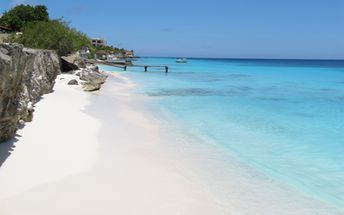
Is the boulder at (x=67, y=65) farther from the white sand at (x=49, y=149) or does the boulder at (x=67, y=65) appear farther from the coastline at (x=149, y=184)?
the coastline at (x=149, y=184)

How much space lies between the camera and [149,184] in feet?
22.8

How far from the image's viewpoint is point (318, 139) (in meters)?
11.8

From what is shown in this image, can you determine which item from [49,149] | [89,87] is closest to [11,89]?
[49,149]

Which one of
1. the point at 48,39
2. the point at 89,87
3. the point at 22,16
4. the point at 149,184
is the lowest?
the point at 149,184

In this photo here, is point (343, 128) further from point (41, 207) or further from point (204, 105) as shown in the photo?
point (41, 207)

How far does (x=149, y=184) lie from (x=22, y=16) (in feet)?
196

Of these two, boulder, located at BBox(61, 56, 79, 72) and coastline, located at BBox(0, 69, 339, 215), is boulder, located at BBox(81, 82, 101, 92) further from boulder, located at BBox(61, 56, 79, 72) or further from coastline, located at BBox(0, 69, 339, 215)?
coastline, located at BBox(0, 69, 339, 215)

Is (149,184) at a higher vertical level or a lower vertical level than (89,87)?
lower

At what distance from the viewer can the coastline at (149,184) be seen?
5859 mm

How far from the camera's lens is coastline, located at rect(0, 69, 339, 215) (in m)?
5.86

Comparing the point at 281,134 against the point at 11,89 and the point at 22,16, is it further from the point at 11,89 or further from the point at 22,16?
the point at 22,16

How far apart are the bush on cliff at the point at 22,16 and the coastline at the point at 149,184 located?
175 ft

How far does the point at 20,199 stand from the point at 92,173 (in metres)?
1.68

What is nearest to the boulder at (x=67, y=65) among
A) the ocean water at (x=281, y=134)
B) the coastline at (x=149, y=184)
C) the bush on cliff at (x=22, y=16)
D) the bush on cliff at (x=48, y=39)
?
the bush on cliff at (x=48, y=39)
